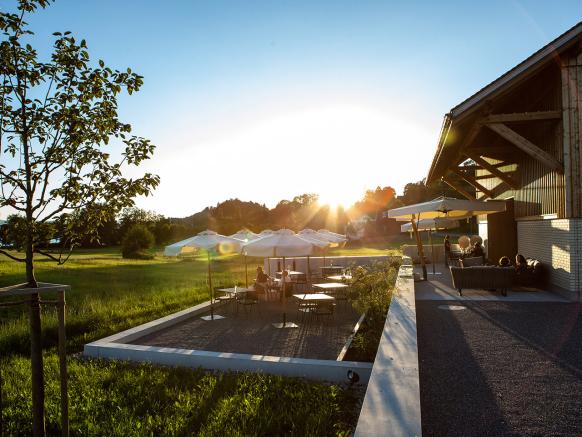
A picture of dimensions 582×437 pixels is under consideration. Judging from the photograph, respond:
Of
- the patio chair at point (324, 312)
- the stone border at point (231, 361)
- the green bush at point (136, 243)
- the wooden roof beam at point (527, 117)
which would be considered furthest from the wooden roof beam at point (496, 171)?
the green bush at point (136, 243)

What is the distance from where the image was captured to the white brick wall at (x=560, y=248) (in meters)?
9.36

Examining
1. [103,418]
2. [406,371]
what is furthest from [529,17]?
[103,418]

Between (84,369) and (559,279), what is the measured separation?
34.5 ft

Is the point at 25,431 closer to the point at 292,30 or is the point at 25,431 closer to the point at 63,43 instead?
the point at 63,43

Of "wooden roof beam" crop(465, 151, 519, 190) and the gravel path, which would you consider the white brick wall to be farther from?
"wooden roof beam" crop(465, 151, 519, 190)

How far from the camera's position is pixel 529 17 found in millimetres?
10352

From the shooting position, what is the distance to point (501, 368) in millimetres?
5422

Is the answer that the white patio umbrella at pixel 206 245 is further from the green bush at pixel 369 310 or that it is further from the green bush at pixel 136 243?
the green bush at pixel 136 243

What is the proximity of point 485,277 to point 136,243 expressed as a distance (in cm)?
5863

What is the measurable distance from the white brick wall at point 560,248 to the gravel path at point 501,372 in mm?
1206

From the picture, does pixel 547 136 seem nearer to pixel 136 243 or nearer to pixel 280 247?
pixel 280 247

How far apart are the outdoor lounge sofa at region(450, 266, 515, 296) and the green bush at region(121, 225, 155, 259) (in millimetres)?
57744

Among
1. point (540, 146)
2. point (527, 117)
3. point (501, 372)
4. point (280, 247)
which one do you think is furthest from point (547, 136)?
point (501, 372)

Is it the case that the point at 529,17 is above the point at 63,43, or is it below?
above
